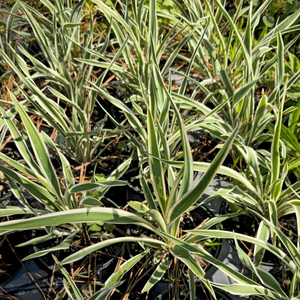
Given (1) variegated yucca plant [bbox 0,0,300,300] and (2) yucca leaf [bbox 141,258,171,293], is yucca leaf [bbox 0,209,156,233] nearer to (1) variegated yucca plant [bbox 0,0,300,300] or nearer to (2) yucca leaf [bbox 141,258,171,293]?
(1) variegated yucca plant [bbox 0,0,300,300]

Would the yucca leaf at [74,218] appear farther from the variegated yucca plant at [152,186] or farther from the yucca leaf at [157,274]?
the yucca leaf at [157,274]

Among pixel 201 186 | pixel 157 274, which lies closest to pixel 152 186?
pixel 157 274

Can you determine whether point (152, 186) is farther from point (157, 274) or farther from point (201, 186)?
point (201, 186)

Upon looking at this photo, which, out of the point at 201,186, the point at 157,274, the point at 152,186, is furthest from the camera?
the point at 152,186

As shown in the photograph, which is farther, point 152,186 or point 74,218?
point 152,186

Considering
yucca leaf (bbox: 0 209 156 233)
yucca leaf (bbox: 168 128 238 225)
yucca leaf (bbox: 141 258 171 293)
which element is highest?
yucca leaf (bbox: 168 128 238 225)

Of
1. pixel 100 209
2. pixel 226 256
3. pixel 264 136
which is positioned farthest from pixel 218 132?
pixel 100 209

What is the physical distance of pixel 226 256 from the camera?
1.15 m

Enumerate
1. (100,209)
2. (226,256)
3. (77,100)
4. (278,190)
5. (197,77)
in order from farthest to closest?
(197,77) → (77,100) → (226,256) → (278,190) → (100,209)

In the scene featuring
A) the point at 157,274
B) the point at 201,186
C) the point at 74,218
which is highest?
the point at 201,186

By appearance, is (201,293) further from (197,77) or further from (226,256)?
(197,77)

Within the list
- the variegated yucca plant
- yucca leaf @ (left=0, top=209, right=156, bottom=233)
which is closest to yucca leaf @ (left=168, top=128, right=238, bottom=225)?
the variegated yucca plant

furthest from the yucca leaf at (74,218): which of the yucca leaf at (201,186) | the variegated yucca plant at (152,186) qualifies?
the yucca leaf at (201,186)

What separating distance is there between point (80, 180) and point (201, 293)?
0.52m
